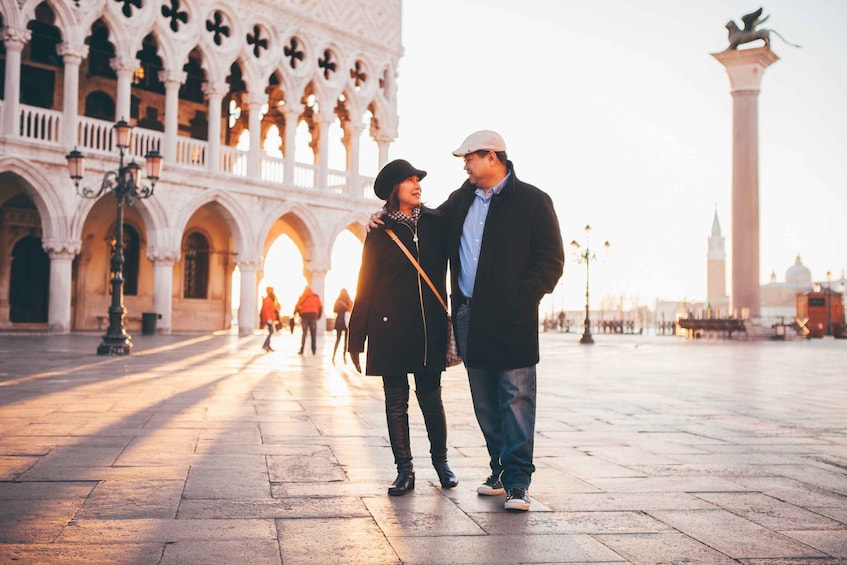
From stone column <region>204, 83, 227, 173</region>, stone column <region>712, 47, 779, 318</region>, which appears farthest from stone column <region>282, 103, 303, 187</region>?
stone column <region>712, 47, 779, 318</region>

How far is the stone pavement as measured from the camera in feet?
11.3

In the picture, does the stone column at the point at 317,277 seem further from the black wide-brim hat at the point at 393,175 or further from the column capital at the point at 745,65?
the black wide-brim hat at the point at 393,175

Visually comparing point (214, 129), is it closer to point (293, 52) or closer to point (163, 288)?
point (293, 52)

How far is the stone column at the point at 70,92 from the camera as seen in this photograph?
25531 mm

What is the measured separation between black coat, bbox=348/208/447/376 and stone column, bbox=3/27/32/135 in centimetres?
2257

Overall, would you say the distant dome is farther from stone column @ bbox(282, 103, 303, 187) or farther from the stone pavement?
the stone pavement

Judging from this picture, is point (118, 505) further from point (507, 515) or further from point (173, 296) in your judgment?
point (173, 296)

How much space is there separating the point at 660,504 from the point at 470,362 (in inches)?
44.4

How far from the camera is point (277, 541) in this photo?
11.5ft

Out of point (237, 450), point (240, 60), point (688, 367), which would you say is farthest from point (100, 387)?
point (240, 60)

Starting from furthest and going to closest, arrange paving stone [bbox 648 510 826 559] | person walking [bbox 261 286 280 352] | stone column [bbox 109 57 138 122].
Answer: stone column [bbox 109 57 138 122] → person walking [bbox 261 286 280 352] → paving stone [bbox 648 510 826 559]

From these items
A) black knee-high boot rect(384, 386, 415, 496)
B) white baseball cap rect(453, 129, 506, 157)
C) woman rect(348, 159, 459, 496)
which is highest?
white baseball cap rect(453, 129, 506, 157)

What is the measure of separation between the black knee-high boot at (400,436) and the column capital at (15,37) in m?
23.5

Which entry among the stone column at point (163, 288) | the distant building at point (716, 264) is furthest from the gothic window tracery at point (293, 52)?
the distant building at point (716, 264)
